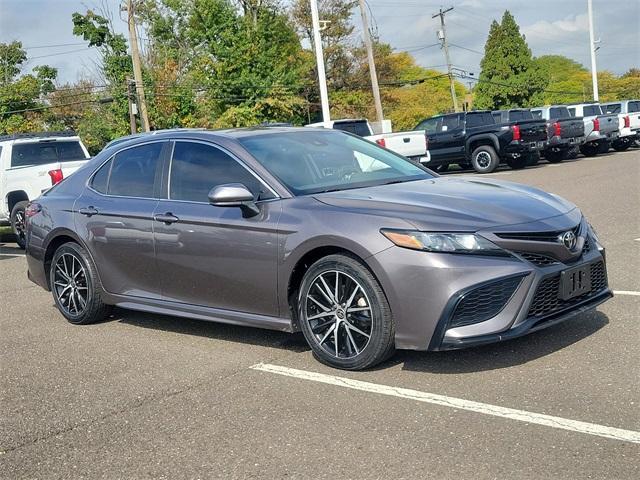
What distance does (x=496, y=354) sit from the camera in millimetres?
5117

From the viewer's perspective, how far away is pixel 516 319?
15.1 ft

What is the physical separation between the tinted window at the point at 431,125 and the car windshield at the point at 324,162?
18.1m

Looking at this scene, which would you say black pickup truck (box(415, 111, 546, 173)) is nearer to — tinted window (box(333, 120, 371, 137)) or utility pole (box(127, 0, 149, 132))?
tinted window (box(333, 120, 371, 137))

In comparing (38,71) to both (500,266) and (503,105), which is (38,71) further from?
(500,266)

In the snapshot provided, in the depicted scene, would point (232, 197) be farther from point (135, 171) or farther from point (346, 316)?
point (135, 171)

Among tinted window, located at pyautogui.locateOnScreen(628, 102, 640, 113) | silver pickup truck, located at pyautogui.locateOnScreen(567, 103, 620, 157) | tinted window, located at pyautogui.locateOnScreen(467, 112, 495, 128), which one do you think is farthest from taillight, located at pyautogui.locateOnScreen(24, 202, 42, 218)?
tinted window, located at pyautogui.locateOnScreen(628, 102, 640, 113)

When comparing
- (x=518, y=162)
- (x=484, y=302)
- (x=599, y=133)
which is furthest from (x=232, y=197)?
(x=599, y=133)

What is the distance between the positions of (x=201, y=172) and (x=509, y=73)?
4876 centimetres

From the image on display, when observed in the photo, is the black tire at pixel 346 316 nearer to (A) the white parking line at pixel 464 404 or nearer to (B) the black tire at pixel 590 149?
(A) the white parking line at pixel 464 404

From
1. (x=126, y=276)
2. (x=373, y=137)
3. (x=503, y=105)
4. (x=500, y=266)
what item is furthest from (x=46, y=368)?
(x=503, y=105)

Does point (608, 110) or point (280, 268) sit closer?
point (280, 268)

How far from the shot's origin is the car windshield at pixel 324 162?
5.60m

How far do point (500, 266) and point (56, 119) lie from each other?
58.1 metres

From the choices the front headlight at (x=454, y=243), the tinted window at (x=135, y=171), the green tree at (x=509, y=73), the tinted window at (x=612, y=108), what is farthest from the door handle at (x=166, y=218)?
the green tree at (x=509, y=73)
